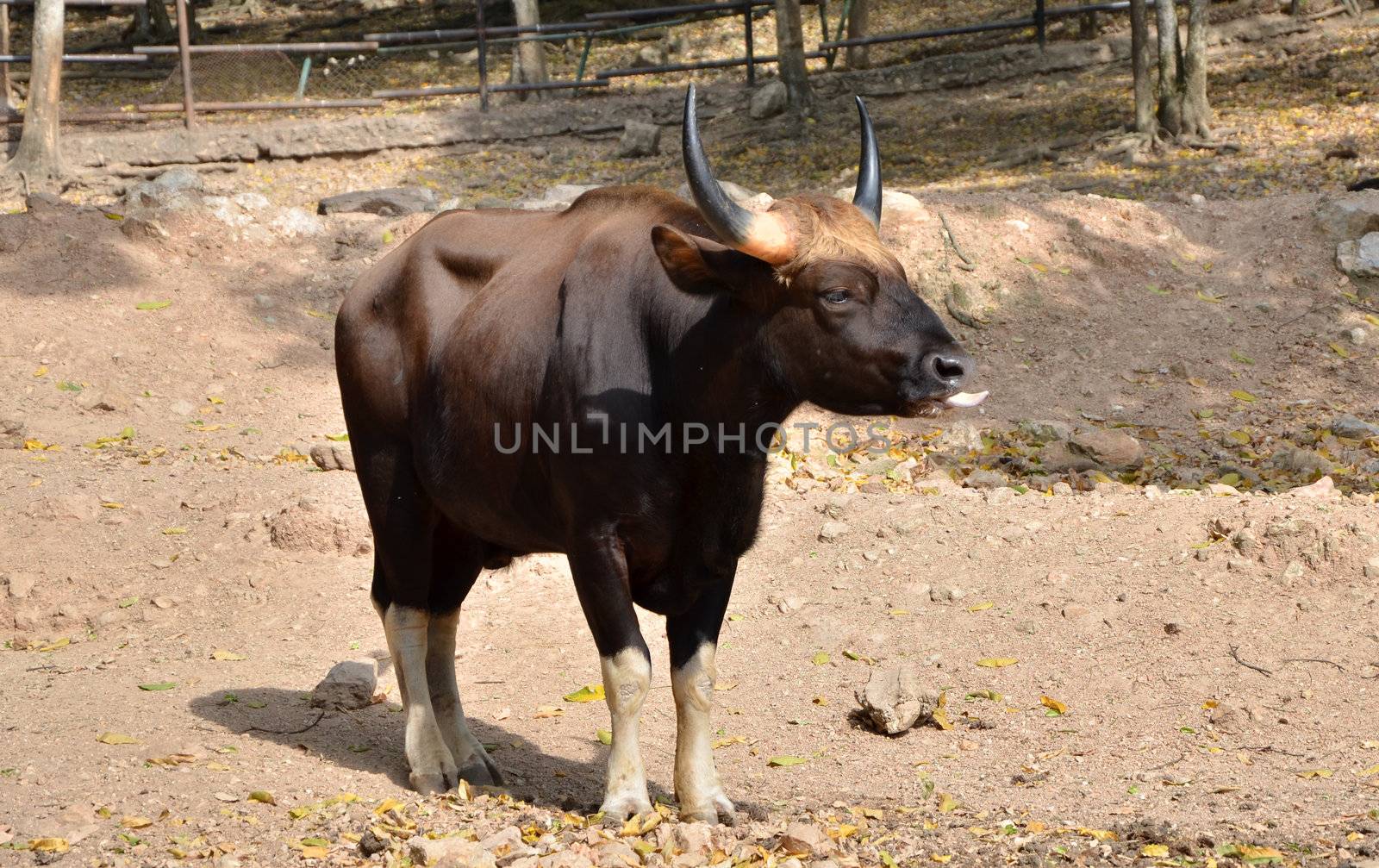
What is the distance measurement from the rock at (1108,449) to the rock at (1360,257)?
13.1ft

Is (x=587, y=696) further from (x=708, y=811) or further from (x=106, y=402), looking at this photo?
(x=106, y=402)

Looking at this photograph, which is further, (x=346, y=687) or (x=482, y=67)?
(x=482, y=67)

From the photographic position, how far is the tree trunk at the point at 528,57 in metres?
21.0

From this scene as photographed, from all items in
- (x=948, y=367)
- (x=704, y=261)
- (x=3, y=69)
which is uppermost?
(x=3, y=69)

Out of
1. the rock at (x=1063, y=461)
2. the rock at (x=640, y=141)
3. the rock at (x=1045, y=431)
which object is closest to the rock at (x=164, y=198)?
the rock at (x=640, y=141)

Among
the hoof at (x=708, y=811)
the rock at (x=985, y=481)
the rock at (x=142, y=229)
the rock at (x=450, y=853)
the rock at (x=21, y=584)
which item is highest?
the rock at (x=142, y=229)

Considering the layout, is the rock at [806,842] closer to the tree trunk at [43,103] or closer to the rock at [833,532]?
the rock at [833,532]

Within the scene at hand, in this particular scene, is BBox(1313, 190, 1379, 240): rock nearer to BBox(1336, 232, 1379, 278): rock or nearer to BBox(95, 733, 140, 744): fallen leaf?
BBox(1336, 232, 1379, 278): rock

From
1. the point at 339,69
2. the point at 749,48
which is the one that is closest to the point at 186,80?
the point at 339,69

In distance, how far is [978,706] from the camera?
6375mm

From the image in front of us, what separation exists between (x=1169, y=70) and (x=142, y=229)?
11.2 meters

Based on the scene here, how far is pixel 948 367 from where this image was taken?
168 inches

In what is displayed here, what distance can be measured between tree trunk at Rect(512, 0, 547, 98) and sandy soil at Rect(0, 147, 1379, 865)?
31.3 feet

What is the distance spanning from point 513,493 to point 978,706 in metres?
2.49
